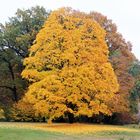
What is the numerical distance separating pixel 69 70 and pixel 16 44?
17102mm

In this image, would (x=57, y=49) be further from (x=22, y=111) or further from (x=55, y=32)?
(x=22, y=111)

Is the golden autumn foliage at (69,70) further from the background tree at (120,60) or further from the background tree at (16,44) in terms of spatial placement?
the background tree at (16,44)

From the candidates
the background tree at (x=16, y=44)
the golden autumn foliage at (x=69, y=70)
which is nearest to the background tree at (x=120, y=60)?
the background tree at (x=16, y=44)

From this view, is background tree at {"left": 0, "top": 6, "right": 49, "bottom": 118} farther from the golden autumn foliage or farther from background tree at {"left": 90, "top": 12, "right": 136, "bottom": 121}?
the golden autumn foliage

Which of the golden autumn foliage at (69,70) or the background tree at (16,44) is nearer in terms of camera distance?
the golden autumn foliage at (69,70)

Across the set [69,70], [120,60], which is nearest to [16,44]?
[120,60]

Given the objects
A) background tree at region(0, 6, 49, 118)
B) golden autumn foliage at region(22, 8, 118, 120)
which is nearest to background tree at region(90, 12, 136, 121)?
background tree at region(0, 6, 49, 118)

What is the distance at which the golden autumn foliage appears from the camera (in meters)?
41.8

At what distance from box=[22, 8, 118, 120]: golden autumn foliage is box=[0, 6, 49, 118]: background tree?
43.2 ft

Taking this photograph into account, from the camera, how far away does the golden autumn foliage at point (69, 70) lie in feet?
137

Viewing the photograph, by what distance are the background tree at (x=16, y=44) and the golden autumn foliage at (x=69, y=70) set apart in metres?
13.2

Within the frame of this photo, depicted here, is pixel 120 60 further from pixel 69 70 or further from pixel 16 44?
pixel 69 70

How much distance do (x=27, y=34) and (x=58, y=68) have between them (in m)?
15.0

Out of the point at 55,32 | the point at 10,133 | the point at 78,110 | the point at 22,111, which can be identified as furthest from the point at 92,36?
the point at 10,133
